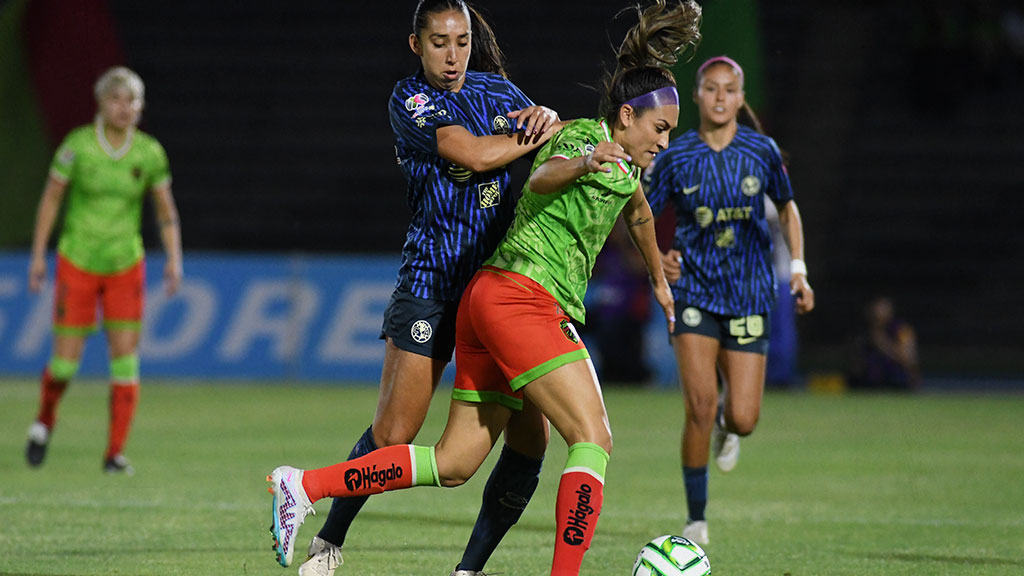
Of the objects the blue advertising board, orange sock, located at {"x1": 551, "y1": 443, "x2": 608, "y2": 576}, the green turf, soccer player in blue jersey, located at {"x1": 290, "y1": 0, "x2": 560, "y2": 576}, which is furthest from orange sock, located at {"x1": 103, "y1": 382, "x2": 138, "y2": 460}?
the blue advertising board

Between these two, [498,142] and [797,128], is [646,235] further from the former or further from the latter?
[797,128]

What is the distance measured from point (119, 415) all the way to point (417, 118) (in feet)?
16.2

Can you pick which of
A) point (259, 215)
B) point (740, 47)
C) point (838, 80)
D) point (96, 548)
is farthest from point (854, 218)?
point (96, 548)

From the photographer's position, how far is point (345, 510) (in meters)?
5.61

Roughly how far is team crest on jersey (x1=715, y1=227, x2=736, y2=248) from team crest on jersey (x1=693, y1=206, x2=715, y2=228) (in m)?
0.08

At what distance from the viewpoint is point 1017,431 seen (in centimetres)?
1278

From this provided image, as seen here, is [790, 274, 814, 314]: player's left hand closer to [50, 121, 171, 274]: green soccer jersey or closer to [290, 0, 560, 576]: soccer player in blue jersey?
[290, 0, 560, 576]: soccer player in blue jersey

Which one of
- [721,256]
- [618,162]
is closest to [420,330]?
[618,162]

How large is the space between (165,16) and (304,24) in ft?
7.88

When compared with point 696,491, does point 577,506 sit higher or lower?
higher

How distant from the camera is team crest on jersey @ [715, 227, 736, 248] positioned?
24.1ft

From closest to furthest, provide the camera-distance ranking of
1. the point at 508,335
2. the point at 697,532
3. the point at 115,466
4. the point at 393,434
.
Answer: the point at 508,335 < the point at 393,434 < the point at 697,532 < the point at 115,466

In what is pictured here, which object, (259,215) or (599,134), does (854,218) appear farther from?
(599,134)

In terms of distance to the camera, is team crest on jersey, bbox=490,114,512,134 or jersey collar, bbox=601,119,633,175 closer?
jersey collar, bbox=601,119,633,175
